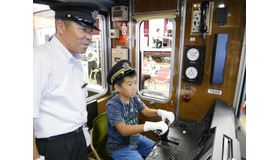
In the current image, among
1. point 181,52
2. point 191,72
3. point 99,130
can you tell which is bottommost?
point 99,130

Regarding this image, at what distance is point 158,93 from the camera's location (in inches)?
125

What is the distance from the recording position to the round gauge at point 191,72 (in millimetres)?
2510

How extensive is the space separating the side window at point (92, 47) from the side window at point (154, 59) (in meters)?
0.89

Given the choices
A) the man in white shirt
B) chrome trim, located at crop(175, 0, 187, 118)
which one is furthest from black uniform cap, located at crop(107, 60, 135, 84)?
chrome trim, located at crop(175, 0, 187, 118)

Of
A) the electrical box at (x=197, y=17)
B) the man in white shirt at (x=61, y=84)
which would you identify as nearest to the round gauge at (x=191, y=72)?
the electrical box at (x=197, y=17)

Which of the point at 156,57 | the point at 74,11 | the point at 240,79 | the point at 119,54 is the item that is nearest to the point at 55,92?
the point at 74,11

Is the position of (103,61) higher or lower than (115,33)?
lower

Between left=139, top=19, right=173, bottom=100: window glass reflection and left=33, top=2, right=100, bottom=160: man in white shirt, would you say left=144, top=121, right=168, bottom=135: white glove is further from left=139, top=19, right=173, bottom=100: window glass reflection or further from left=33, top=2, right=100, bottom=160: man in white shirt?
left=139, top=19, right=173, bottom=100: window glass reflection

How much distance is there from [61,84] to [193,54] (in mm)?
2013

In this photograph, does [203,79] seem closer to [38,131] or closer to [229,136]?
[229,136]

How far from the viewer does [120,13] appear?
292 cm

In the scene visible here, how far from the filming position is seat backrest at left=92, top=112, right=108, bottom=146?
2.11 meters

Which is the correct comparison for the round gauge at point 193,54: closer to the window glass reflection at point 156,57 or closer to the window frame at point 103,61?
the window glass reflection at point 156,57

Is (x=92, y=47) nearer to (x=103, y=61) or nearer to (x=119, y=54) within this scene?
(x=103, y=61)
